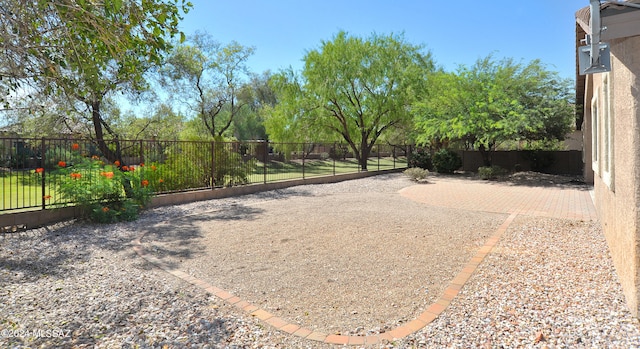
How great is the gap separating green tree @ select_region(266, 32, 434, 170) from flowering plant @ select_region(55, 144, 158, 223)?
13.9 m

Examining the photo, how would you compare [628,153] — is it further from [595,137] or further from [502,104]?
[502,104]

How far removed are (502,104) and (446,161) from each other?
6040mm

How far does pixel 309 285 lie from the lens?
4.46 meters

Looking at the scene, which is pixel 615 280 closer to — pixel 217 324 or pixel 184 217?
pixel 217 324

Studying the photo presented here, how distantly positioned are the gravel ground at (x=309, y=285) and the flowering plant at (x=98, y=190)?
442 mm

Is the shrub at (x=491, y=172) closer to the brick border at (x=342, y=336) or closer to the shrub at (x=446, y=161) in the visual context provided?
the shrub at (x=446, y=161)

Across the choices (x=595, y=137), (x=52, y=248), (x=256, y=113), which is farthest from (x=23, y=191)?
(x=256, y=113)

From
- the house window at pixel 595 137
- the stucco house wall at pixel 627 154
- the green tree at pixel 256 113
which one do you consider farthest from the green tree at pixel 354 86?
the stucco house wall at pixel 627 154

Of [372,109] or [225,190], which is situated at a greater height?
[372,109]

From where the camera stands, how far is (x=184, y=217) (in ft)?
30.0

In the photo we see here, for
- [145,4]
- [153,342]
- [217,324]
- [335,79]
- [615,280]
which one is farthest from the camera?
[335,79]

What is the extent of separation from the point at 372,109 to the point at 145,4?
18.2 metres

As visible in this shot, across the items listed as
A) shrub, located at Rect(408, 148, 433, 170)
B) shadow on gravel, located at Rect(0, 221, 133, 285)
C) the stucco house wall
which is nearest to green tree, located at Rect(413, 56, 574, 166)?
shrub, located at Rect(408, 148, 433, 170)

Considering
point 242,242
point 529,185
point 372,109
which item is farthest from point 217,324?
point 372,109
